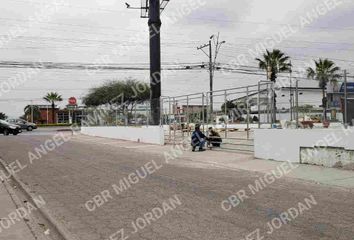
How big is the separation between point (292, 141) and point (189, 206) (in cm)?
846

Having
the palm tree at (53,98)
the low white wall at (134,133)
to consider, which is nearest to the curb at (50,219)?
the low white wall at (134,133)

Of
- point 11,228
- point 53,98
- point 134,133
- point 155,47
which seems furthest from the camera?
point 53,98

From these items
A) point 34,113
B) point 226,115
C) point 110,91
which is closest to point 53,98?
point 34,113

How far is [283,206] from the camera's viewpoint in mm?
9430

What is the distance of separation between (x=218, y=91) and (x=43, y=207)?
13.4m

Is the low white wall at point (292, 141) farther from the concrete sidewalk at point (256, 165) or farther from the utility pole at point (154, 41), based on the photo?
the utility pole at point (154, 41)

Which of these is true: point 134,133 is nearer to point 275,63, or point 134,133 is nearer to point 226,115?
point 226,115

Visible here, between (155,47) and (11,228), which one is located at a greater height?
(155,47)

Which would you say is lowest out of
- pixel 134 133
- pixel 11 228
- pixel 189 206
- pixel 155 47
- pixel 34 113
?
pixel 11 228

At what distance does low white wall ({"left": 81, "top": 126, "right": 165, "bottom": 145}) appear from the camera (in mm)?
28409

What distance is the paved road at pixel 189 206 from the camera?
7520mm

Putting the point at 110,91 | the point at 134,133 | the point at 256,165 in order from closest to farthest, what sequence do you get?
the point at 256,165
the point at 134,133
the point at 110,91

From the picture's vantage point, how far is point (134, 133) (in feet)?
107

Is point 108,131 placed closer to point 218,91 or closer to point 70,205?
point 218,91
